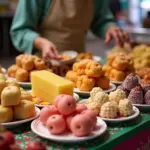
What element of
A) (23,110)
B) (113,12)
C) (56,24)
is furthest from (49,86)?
(113,12)

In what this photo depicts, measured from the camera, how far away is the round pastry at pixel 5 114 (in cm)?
103

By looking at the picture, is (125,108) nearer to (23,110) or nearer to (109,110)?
(109,110)

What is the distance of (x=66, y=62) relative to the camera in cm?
171

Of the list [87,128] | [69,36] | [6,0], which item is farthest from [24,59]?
[6,0]

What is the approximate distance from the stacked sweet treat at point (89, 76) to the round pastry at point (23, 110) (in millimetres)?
347

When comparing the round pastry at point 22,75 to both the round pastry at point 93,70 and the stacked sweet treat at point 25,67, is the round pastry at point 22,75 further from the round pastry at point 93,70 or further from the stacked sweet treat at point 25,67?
the round pastry at point 93,70

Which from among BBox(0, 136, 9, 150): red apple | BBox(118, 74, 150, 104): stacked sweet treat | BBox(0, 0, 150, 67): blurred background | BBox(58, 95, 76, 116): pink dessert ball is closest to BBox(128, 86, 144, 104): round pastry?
BBox(118, 74, 150, 104): stacked sweet treat

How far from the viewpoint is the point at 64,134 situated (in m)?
0.98

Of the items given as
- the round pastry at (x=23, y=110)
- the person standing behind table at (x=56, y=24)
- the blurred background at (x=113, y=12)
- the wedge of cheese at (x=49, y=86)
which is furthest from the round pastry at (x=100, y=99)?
the blurred background at (x=113, y=12)

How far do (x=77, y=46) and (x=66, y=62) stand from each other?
40cm

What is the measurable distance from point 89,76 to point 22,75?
31 centimetres

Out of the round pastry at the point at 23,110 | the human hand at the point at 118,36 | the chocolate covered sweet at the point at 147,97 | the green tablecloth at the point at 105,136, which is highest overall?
the human hand at the point at 118,36

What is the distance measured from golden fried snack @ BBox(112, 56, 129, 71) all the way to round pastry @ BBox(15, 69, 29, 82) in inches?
15.2

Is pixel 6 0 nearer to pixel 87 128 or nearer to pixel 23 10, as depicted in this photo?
pixel 23 10
